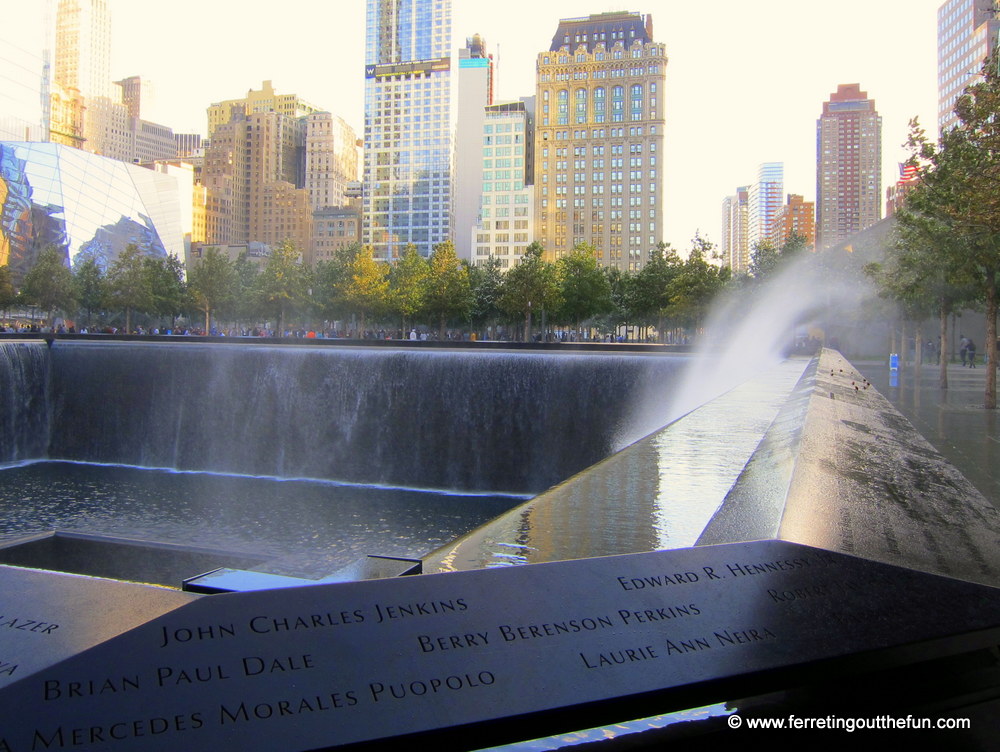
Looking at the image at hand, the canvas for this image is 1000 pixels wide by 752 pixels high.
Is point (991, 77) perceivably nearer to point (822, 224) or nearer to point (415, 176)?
point (415, 176)

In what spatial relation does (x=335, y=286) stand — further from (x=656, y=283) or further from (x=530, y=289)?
(x=656, y=283)

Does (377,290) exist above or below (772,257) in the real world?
below

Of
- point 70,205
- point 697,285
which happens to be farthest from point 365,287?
point 70,205

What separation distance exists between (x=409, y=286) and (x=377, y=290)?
3.11m

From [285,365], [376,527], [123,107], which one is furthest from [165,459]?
[123,107]

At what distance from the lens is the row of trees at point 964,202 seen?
9688mm

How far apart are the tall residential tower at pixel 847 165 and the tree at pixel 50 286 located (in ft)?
438

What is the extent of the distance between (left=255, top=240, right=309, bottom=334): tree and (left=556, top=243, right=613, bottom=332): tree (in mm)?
15250

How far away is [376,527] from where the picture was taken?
1210cm

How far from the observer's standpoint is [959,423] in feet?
35.4

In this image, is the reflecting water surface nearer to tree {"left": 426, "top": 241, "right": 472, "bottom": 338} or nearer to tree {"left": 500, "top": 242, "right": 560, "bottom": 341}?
tree {"left": 500, "top": 242, "right": 560, "bottom": 341}

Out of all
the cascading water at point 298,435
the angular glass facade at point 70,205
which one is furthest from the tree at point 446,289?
the angular glass facade at point 70,205

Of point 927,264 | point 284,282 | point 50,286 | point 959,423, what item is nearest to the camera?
point 959,423

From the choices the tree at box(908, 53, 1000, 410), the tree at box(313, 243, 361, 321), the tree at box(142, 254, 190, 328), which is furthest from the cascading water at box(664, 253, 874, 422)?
the tree at box(142, 254, 190, 328)
